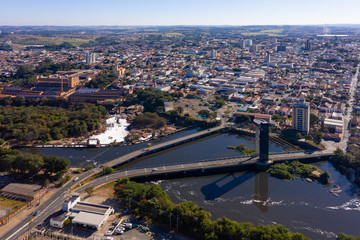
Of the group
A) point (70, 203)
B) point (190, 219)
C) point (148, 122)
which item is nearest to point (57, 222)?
point (70, 203)

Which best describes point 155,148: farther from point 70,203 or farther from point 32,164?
point 70,203

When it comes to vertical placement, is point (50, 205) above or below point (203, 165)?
below

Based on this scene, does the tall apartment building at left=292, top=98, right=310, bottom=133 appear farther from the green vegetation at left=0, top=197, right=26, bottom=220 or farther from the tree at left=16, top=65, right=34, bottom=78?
the tree at left=16, top=65, right=34, bottom=78

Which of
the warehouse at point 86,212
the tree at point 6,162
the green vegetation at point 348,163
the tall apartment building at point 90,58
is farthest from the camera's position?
the tall apartment building at point 90,58

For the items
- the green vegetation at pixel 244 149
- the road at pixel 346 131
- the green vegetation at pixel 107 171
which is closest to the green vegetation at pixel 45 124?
the green vegetation at pixel 107 171

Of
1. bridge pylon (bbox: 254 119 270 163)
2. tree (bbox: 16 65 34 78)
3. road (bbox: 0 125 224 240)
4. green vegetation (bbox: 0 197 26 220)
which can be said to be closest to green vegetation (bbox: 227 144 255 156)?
bridge pylon (bbox: 254 119 270 163)

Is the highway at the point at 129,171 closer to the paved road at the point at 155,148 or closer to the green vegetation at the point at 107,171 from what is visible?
the paved road at the point at 155,148

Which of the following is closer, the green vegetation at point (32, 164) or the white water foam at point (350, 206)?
the white water foam at point (350, 206)
